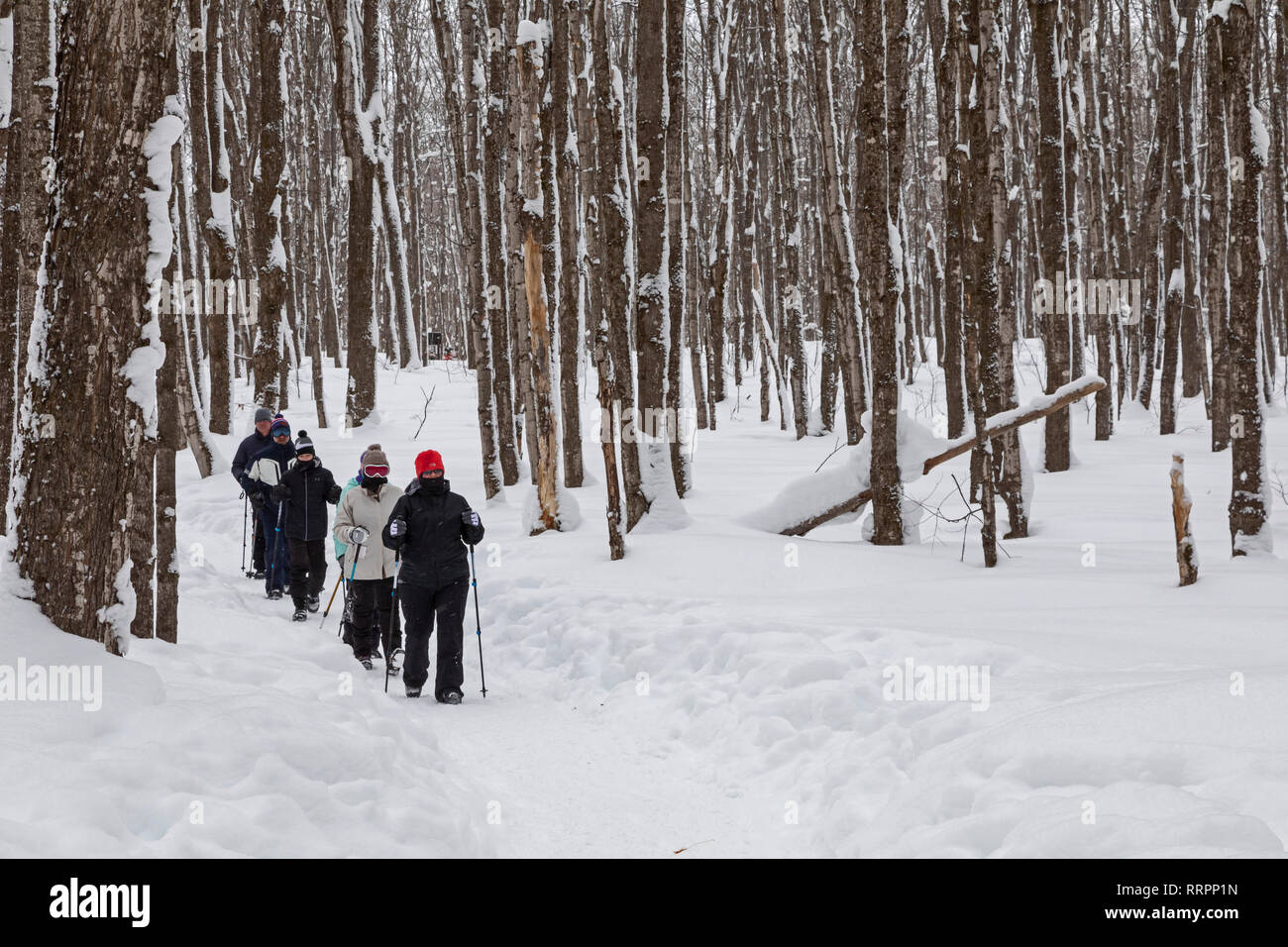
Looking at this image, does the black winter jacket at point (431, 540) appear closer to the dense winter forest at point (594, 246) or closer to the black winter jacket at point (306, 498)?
the dense winter forest at point (594, 246)

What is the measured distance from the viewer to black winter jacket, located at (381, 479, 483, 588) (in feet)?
23.7

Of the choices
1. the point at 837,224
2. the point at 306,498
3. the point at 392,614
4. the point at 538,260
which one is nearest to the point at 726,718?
the point at 392,614

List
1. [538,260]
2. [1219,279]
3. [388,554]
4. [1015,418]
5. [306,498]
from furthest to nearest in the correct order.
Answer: [1219,279], [538,260], [306,498], [1015,418], [388,554]

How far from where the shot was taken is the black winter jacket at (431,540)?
722 centimetres

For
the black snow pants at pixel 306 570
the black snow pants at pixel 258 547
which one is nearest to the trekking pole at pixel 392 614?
the black snow pants at pixel 306 570

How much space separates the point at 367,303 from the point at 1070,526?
1069 centimetres

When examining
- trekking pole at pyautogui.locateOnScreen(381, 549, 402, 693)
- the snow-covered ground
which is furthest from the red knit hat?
the snow-covered ground

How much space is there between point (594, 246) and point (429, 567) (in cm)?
840

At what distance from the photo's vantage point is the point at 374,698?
22.0 ft

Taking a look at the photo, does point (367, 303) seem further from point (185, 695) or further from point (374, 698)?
point (185, 695)

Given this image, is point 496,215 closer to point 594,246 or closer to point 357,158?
point 594,246

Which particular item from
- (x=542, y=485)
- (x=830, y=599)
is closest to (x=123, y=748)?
(x=830, y=599)

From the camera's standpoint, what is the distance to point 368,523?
25.9 feet

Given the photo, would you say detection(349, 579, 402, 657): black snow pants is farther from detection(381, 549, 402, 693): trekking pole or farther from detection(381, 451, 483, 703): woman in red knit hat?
detection(381, 451, 483, 703): woman in red knit hat
